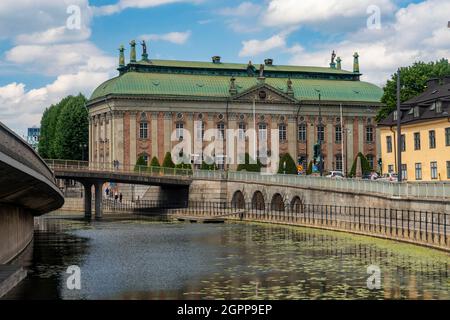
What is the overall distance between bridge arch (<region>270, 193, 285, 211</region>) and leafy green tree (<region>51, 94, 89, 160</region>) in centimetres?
7105

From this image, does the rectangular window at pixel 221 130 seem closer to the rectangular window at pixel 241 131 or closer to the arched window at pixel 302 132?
the rectangular window at pixel 241 131

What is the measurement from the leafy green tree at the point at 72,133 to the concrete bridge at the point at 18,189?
93625mm

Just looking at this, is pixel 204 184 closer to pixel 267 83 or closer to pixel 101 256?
pixel 267 83

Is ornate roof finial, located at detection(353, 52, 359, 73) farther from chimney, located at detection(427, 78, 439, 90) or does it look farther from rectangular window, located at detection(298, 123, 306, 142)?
chimney, located at detection(427, 78, 439, 90)

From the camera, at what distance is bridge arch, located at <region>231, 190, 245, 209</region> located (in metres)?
98.4

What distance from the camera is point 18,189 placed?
1521 inches

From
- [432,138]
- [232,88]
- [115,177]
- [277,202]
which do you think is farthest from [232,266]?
[232,88]

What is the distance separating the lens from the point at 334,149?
460ft

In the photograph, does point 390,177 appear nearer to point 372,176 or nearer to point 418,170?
point 418,170

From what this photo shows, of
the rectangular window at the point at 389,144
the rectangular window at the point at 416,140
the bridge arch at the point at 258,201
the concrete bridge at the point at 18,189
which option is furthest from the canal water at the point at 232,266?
the rectangular window at the point at 389,144

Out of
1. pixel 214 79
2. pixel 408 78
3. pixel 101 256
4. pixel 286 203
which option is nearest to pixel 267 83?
pixel 214 79

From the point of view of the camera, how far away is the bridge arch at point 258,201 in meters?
92.4

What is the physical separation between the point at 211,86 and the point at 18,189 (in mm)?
95412

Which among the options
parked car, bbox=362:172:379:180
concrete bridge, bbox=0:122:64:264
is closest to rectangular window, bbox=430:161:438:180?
parked car, bbox=362:172:379:180
